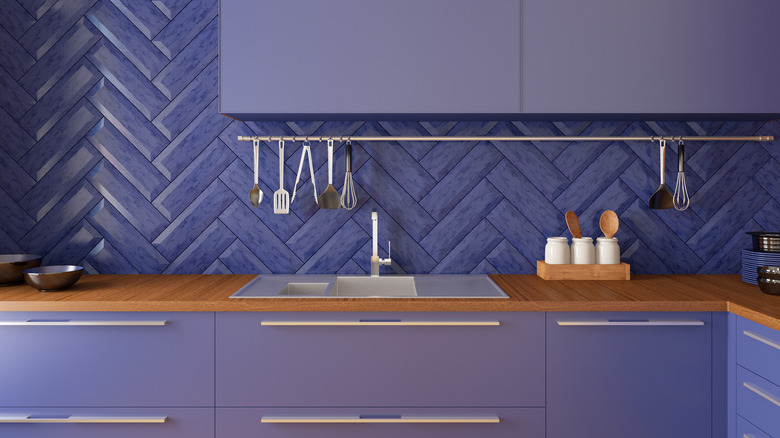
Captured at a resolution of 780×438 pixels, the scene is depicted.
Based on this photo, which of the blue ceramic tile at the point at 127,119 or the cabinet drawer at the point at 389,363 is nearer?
the cabinet drawer at the point at 389,363

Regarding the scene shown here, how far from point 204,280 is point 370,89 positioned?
1112 millimetres

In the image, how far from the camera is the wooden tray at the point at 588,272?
6.68 feet

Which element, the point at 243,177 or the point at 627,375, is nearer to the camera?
the point at 627,375

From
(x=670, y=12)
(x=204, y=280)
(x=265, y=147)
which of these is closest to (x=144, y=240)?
(x=204, y=280)

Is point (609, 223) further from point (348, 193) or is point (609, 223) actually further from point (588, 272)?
point (348, 193)

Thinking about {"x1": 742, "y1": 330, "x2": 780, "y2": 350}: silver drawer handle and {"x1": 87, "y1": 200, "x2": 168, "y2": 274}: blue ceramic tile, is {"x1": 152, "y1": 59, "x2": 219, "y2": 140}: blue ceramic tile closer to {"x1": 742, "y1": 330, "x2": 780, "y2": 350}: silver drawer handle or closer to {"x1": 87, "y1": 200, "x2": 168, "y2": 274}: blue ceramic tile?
{"x1": 87, "y1": 200, "x2": 168, "y2": 274}: blue ceramic tile

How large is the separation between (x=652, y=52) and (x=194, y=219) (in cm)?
213

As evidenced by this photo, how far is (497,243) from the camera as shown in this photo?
2268 millimetres

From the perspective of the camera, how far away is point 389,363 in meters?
1.66

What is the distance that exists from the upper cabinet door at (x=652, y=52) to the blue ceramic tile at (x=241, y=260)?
4.66ft

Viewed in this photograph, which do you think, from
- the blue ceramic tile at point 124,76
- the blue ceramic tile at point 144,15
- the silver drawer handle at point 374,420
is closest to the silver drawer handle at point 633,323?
the silver drawer handle at point 374,420

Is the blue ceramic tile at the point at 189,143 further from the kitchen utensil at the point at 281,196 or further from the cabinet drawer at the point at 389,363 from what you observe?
the cabinet drawer at the point at 389,363

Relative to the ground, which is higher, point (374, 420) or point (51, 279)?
point (51, 279)

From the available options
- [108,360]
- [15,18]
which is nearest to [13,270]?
[108,360]
